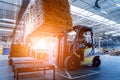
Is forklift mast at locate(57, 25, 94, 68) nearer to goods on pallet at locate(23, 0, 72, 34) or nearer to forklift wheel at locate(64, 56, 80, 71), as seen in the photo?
forklift wheel at locate(64, 56, 80, 71)

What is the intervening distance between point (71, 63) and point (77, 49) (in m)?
1.00

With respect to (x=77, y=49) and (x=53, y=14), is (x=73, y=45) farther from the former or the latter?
(x=53, y=14)

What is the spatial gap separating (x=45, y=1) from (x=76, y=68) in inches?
173

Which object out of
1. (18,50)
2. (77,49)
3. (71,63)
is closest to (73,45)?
(77,49)

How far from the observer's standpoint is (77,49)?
6922 mm

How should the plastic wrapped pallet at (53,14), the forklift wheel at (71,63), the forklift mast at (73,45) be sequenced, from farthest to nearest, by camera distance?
the forklift mast at (73,45)
the forklift wheel at (71,63)
the plastic wrapped pallet at (53,14)

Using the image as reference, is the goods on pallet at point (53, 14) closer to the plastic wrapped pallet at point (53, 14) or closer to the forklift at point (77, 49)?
the plastic wrapped pallet at point (53, 14)

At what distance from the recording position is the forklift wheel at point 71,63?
628 cm

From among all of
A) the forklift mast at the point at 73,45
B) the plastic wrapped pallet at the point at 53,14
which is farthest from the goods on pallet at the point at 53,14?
the forklift mast at the point at 73,45

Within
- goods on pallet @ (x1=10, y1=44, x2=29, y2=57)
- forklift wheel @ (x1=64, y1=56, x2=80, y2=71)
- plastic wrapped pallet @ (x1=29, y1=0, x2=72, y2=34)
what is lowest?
forklift wheel @ (x1=64, y1=56, x2=80, y2=71)

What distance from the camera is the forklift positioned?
21.6ft

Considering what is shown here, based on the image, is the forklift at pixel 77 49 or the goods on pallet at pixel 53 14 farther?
the forklift at pixel 77 49

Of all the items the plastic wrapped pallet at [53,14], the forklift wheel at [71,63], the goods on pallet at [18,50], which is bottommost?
the forklift wheel at [71,63]

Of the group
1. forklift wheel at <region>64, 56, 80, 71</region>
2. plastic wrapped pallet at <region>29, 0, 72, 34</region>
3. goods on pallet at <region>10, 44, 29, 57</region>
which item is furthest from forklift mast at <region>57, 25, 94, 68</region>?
goods on pallet at <region>10, 44, 29, 57</region>
